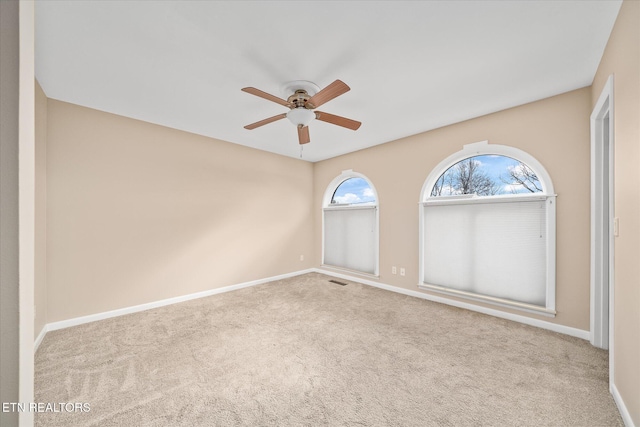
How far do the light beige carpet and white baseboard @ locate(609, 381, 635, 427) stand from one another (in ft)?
0.15

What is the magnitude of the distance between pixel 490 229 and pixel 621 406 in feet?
6.52

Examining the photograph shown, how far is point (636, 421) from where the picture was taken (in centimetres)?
134

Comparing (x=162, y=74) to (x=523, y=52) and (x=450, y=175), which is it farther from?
(x=450, y=175)

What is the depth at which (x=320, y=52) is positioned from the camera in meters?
2.00

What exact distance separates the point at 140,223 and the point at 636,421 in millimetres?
4829

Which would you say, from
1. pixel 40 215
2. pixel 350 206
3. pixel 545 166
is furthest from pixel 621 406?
pixel 40 215

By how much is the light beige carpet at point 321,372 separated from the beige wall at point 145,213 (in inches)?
20.3

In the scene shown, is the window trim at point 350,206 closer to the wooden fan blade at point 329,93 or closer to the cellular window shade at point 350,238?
the cellular window shade at point 350,238

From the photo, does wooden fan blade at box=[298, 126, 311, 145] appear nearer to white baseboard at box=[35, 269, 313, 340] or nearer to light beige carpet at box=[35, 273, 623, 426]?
light beige carpet at box=[35, 273, 623, 426]

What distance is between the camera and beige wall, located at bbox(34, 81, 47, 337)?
2434 mm

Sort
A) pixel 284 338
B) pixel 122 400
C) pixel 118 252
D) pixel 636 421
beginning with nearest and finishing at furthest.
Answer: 1. pixel 636 421
2. pixel 122 400
3. pixel 284 338
4. pixel 118 252

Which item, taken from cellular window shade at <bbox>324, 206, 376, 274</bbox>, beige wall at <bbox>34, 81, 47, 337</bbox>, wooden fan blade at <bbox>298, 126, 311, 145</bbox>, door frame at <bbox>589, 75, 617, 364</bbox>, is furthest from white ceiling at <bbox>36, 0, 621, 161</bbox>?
cellular window shade at <bbox>324, 206, 376, 274</bbox>

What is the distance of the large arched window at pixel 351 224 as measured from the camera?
469 centimetres

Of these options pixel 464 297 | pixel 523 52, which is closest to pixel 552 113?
pixel 523 52
